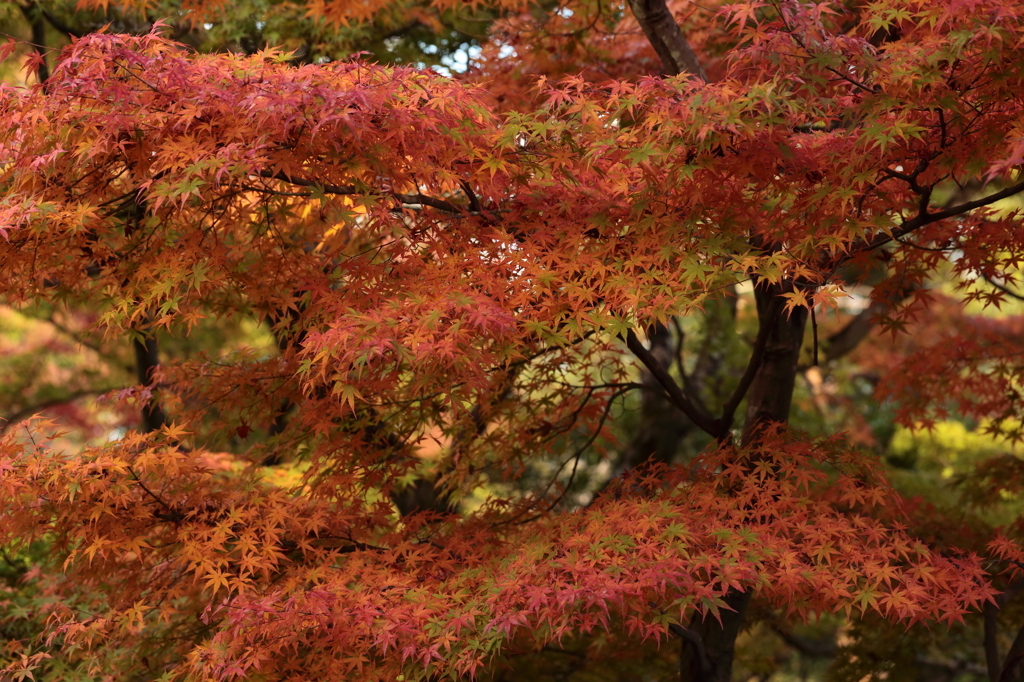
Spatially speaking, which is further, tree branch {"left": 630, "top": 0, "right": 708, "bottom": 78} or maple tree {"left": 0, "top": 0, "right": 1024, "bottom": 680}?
tree branch {"left": 630, "top": 0, "right": 708, "bottom": 78}

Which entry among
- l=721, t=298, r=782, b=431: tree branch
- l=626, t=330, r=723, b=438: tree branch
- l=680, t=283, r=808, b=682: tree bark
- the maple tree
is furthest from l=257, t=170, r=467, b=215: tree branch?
l=680, t=283, r=808, b=682: tree bark

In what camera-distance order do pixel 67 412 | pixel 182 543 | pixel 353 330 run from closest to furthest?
pixel 353 330, pixel 182 543, pixel 67 412

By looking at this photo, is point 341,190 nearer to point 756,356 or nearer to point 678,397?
point 678,397

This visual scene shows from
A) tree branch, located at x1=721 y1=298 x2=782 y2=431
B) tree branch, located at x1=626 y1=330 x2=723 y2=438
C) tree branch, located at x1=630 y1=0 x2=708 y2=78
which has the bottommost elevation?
tree branch, located at x1=626 y1=330 x2=723 y2=438

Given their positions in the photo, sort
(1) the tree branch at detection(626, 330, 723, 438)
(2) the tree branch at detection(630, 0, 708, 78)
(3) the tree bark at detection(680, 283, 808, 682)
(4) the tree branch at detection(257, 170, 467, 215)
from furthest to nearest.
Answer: (3) the tree bark at detection(680, 283, 808, 682), (1) the tree branch at detection(626, 330, 723, 438), (2) the tree branch at detection(630, 0, 708, 78), (4) the tree branch at detection(257, 170, 467, 215)

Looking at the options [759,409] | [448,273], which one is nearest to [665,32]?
[448,273]

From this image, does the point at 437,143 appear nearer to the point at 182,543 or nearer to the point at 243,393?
the point at 243,393

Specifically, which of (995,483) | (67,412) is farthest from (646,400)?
(67,412)

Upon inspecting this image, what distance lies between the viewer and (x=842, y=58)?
2939 millimetres

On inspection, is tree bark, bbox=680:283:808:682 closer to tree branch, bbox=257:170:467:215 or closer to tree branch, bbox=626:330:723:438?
tree branch, bbox=626:330:723:438

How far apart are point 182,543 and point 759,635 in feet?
28.7

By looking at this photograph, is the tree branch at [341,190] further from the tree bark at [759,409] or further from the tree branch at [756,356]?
the tree bark at [759,409]

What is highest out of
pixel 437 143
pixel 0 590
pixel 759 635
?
pixel 437 143

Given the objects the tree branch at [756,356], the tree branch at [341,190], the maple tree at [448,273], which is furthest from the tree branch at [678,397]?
the tree branch at [341,190]
